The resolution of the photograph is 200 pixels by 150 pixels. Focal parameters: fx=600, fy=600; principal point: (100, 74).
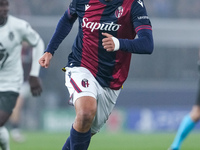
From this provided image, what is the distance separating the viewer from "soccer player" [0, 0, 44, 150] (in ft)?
21.9

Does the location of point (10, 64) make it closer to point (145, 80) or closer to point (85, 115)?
point (85, 115)

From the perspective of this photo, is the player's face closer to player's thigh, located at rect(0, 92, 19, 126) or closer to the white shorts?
player's thigh, located at rect(0, 92, 19, 126)

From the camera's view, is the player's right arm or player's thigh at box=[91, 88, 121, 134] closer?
player's thigh at box=[91, 88, 121, 134]

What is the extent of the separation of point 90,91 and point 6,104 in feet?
5.64

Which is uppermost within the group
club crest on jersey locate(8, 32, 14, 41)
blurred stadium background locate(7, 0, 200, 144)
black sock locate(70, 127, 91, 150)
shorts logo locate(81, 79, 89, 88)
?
shorts logo locate(81, 79, 89, 88)

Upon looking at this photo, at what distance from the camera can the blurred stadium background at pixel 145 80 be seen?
1636cm

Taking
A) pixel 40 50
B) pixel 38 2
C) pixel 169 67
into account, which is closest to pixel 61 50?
pixel 38 2

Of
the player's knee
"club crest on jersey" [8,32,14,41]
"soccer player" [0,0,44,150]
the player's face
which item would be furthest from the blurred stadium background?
the player's knee

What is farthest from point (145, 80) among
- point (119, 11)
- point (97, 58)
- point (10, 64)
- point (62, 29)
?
point (119, 11)

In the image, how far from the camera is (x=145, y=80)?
59.1ft

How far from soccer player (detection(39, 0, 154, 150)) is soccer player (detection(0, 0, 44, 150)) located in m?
1.13

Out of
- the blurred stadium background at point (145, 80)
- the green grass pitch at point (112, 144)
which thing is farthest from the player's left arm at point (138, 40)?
the blurred stadium background at point (145, 80)

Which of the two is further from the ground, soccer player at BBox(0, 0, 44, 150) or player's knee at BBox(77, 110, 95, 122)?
player's knee at BBox(77, 110, 95, 122)

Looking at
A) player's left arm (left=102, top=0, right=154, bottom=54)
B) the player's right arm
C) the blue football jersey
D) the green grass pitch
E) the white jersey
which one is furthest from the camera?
the green grass pitch
